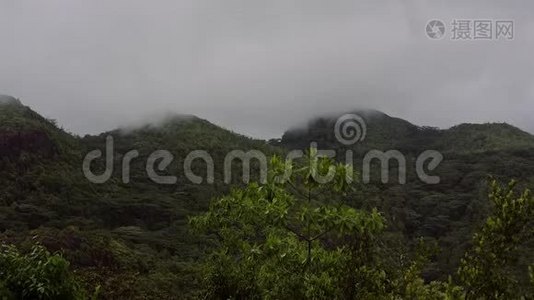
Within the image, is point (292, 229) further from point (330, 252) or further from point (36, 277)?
point (36, 277)

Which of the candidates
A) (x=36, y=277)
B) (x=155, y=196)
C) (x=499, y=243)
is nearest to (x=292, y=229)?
(x=499, y=243)

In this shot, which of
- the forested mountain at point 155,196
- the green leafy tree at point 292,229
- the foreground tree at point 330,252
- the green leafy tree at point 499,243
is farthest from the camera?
the forested mountain at point 155,196

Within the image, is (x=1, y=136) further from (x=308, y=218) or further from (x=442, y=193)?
(x=308, y=218)

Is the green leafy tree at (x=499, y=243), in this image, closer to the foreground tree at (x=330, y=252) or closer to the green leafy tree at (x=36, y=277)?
the foreground tree at (x=330, y=252)

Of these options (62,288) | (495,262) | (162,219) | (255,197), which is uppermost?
(255,197)

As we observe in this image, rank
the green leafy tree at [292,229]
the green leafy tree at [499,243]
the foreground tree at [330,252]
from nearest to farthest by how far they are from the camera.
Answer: the green leafy tree at [499,243] → the foreground tree at [330,252] → the green leafy tree at [292,229]

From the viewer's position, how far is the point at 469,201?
69.8 m

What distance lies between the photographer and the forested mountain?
36.0m

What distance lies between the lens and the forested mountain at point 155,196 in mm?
35969

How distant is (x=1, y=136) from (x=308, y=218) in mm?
66483

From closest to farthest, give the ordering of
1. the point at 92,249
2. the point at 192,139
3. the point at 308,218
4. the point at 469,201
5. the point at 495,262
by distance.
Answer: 1. the point at 495,262
2. the point at 308,218
3. the point at 92,249
4. the point at 469,201
5. the point at 192,139

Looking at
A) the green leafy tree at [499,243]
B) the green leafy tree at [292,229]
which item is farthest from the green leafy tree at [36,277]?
the green leafy tree at [499,243]

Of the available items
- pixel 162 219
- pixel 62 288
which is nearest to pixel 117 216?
pixel 162 219

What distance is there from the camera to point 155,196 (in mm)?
62750
